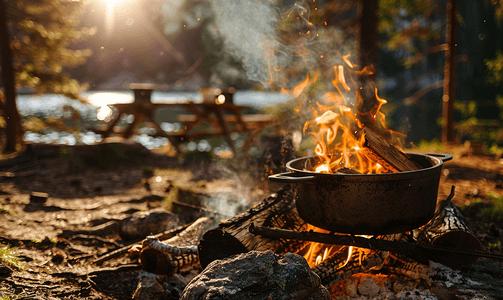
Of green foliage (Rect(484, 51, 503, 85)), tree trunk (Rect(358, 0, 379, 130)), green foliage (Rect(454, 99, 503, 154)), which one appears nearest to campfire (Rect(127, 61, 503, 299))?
tree trunk (Rect(358, 0, 379, 130))

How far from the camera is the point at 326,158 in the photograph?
312 cm

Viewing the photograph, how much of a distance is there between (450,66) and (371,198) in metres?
9.79

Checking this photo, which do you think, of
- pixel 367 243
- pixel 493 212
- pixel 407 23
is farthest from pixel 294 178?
pixel 407 23

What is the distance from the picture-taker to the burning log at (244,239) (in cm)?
262

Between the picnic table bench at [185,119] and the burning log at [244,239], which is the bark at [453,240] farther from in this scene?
the picnic table bench at [185,119]

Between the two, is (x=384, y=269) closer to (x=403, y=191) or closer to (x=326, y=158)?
(x=403, y=191)

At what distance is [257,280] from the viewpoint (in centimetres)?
190

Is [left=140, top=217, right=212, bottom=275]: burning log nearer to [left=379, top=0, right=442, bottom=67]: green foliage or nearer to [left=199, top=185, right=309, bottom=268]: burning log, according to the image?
[left=199, top=185, right=309, bottom=268]: burning log

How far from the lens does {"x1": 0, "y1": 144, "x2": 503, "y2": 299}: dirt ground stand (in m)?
2.96

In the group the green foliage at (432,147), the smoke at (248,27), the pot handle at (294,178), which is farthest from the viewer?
the green foliage at (432,147)

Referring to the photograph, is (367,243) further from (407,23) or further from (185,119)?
(407,23)

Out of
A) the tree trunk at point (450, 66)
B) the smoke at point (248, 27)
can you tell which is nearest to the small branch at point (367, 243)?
the smoke at point (248, 27)

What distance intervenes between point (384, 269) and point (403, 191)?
87cm

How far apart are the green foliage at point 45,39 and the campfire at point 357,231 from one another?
9.49m
